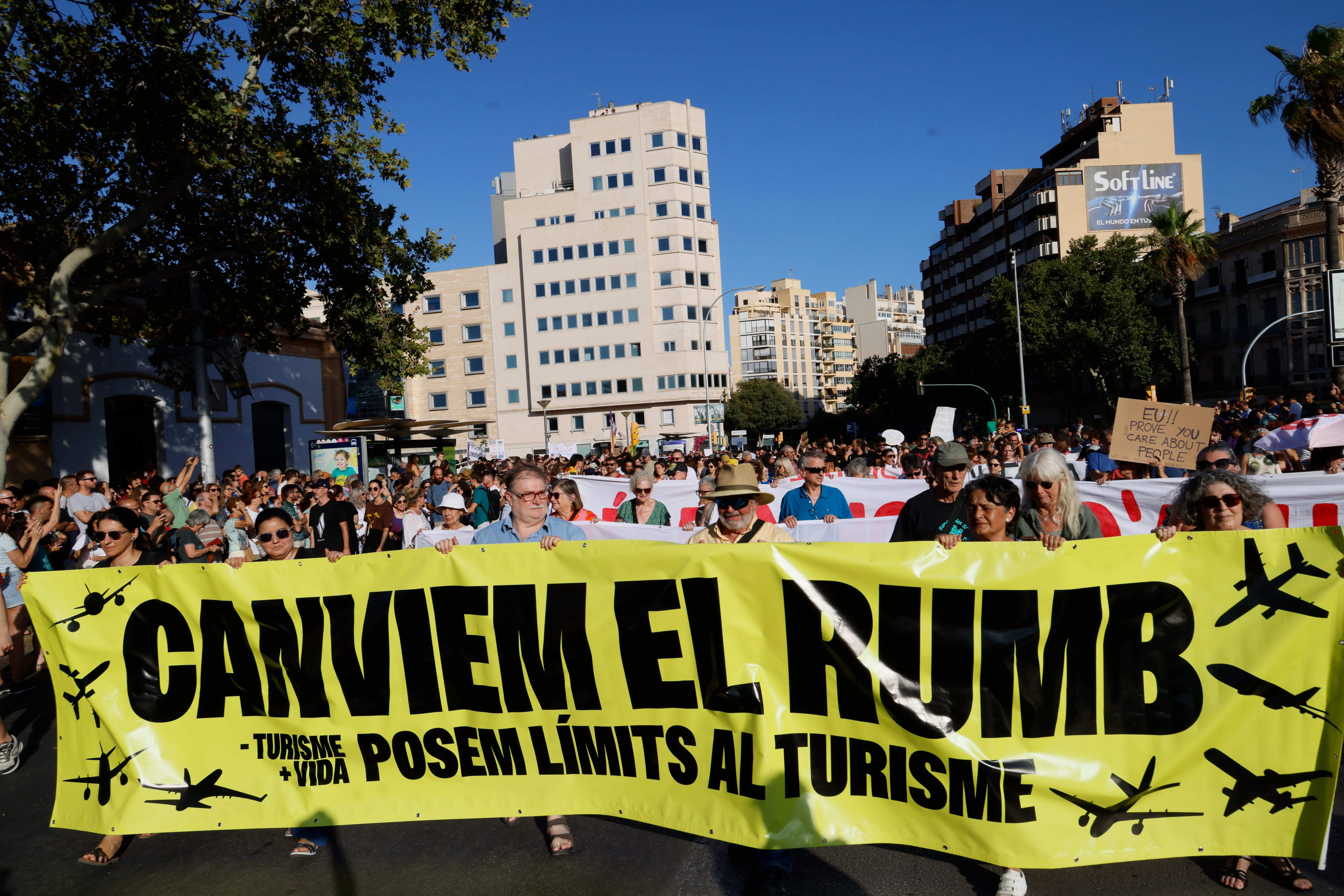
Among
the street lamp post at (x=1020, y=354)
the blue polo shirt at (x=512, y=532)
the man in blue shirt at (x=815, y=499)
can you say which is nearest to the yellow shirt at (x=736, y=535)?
the blue polo shirt at (x=512, y=532)

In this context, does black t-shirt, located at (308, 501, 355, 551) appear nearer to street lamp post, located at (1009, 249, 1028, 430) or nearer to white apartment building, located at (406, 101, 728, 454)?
street lamp post, located at (1009, 249, 1028, 430)

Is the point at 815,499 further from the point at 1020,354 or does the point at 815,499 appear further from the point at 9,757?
the point at 1020,354

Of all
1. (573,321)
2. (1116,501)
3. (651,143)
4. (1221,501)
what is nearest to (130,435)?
(1116,501)

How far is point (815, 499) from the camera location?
25.2ft

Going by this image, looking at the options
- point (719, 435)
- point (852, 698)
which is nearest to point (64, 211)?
point (852, 698)

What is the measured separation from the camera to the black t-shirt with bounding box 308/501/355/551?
33.1 ft

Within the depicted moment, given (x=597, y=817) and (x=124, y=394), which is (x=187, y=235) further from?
(x=597, y=817)

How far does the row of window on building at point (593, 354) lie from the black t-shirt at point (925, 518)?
66.3 meters

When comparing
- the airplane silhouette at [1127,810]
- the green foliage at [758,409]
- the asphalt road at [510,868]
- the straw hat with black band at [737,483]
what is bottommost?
the asphalt road at [510,868]

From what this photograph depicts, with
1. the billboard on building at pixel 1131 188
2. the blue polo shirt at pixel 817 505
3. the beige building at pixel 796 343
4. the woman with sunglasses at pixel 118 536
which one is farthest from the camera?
the beige building at pixel 796 343

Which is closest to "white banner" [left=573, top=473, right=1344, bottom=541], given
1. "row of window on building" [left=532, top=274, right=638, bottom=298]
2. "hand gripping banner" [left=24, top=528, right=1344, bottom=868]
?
"hand gripping banner" [left=24, top=528, right=1344, bottom=868]

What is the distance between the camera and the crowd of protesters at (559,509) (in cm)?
426

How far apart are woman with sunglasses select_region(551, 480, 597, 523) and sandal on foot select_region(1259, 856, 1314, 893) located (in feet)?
16.8

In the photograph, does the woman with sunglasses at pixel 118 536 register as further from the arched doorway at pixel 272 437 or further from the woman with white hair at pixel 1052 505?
the arched doorway at pixel 272 437
